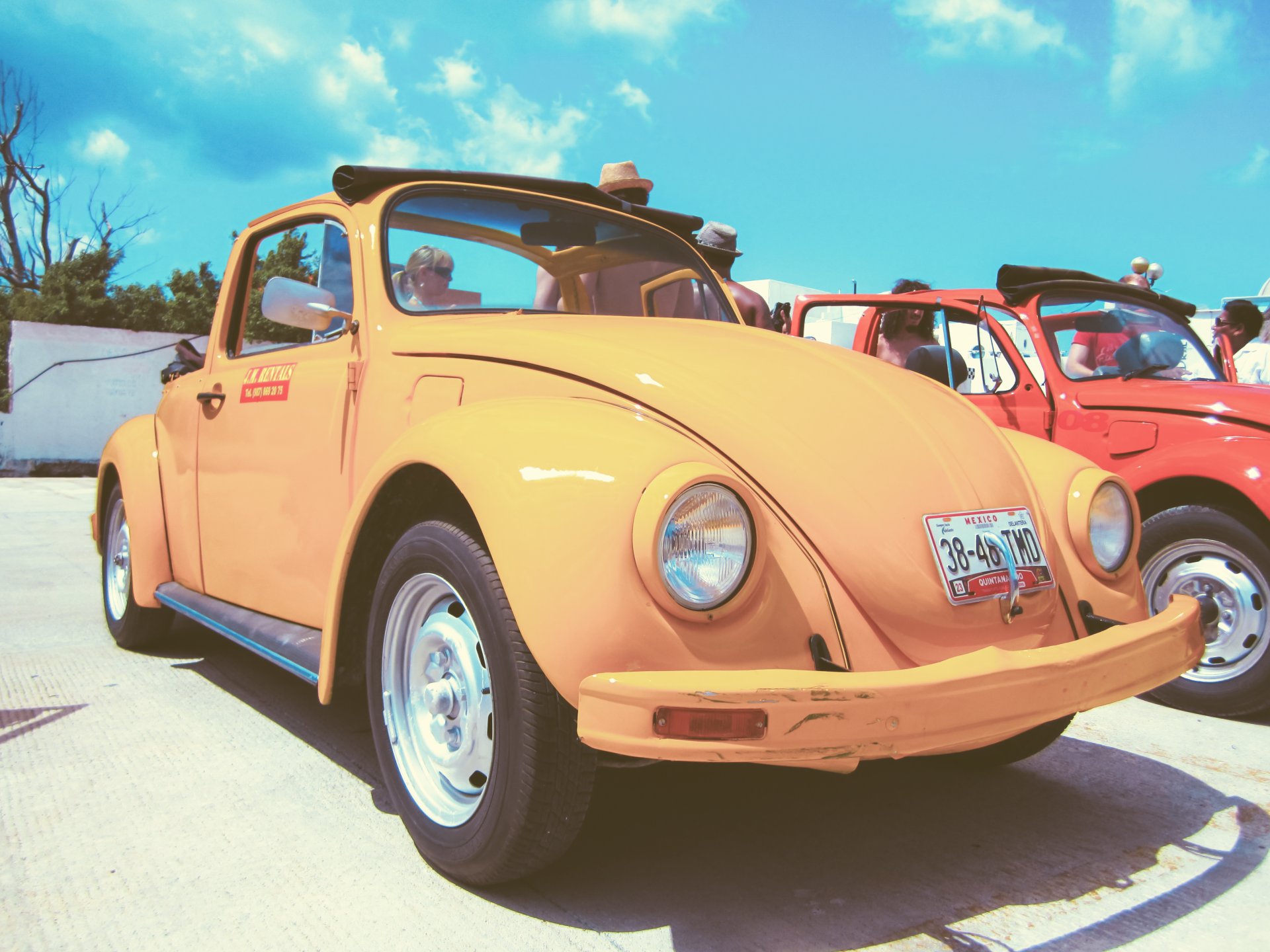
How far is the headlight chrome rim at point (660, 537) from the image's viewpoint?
5.84 ft

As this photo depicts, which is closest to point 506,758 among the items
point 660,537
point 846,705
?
point 660,537

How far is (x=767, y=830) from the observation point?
2.47 meters

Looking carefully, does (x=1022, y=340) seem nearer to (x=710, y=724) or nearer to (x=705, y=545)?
(x=705, y=545)

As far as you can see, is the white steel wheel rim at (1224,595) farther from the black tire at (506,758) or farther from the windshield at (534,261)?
the black tire at (506,758)

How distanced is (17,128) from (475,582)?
38.7 metres

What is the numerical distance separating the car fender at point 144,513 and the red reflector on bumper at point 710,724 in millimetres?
2913

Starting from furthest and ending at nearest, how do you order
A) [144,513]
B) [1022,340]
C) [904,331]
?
1. [904,331]
2. [1022,340]
3. [144,513]

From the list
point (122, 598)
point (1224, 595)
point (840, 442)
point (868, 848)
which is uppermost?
point (840, 442)

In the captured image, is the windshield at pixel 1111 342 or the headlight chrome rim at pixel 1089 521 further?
the windshield at pixel 1111 342

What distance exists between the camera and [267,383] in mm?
3283

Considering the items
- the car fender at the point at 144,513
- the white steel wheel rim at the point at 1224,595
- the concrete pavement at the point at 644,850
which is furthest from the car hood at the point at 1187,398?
the car fender at the point at 144,513

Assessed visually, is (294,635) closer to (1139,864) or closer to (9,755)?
(9,755)

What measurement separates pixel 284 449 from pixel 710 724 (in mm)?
1948

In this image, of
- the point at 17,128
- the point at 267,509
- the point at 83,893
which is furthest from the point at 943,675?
the point at 17,128
